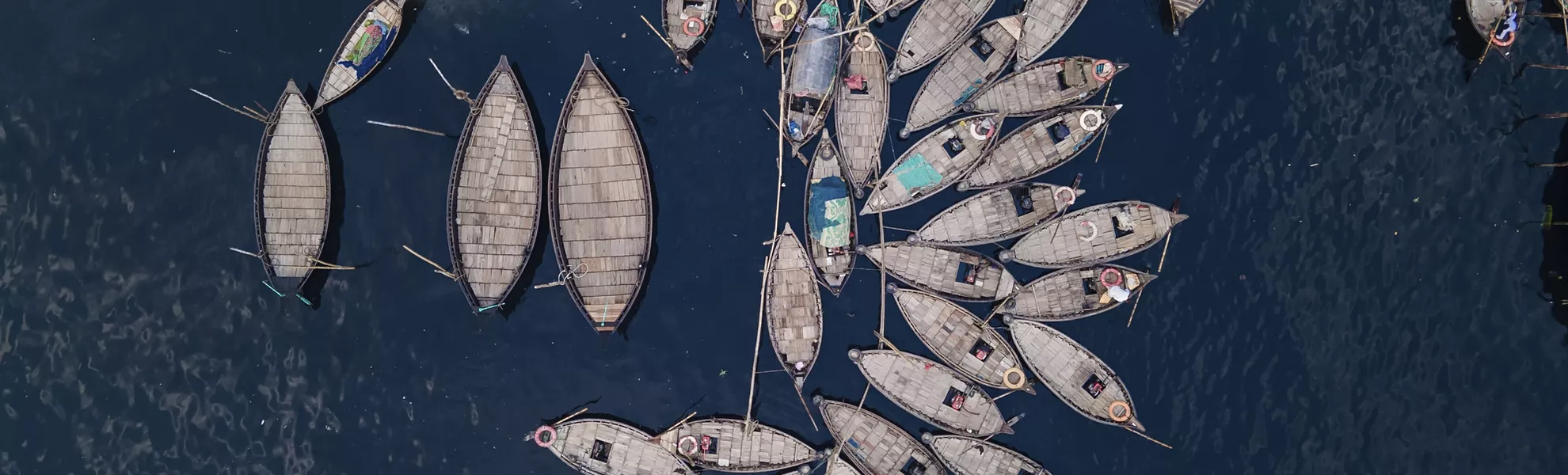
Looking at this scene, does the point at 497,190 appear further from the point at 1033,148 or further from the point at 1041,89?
the point at 1041,89

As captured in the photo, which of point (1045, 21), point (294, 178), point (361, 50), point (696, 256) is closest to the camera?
point (294, 178)

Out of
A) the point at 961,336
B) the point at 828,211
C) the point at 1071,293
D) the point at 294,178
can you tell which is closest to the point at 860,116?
the point at 828,211

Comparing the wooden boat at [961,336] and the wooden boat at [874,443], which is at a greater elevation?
the wooden boat at [961,336]

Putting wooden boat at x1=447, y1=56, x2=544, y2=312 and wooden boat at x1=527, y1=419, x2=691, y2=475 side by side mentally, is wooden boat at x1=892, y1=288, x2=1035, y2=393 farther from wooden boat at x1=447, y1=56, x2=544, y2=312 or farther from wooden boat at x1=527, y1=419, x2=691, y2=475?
wooden boat at x1=447, y1=56, x2=544, y2=312

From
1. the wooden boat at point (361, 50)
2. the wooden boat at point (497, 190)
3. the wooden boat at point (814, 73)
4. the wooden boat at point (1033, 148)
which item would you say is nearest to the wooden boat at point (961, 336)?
the wooden boat at point (1033, 148)

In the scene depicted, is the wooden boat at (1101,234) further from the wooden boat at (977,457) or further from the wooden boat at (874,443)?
the wooden boat at (874,443)

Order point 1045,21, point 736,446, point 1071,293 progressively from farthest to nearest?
point 736,446
point 1045,21
point 1071,293

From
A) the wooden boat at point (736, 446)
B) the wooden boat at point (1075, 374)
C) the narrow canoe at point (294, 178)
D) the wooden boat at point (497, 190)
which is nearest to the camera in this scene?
the narrow canoe at point (294, 178)
